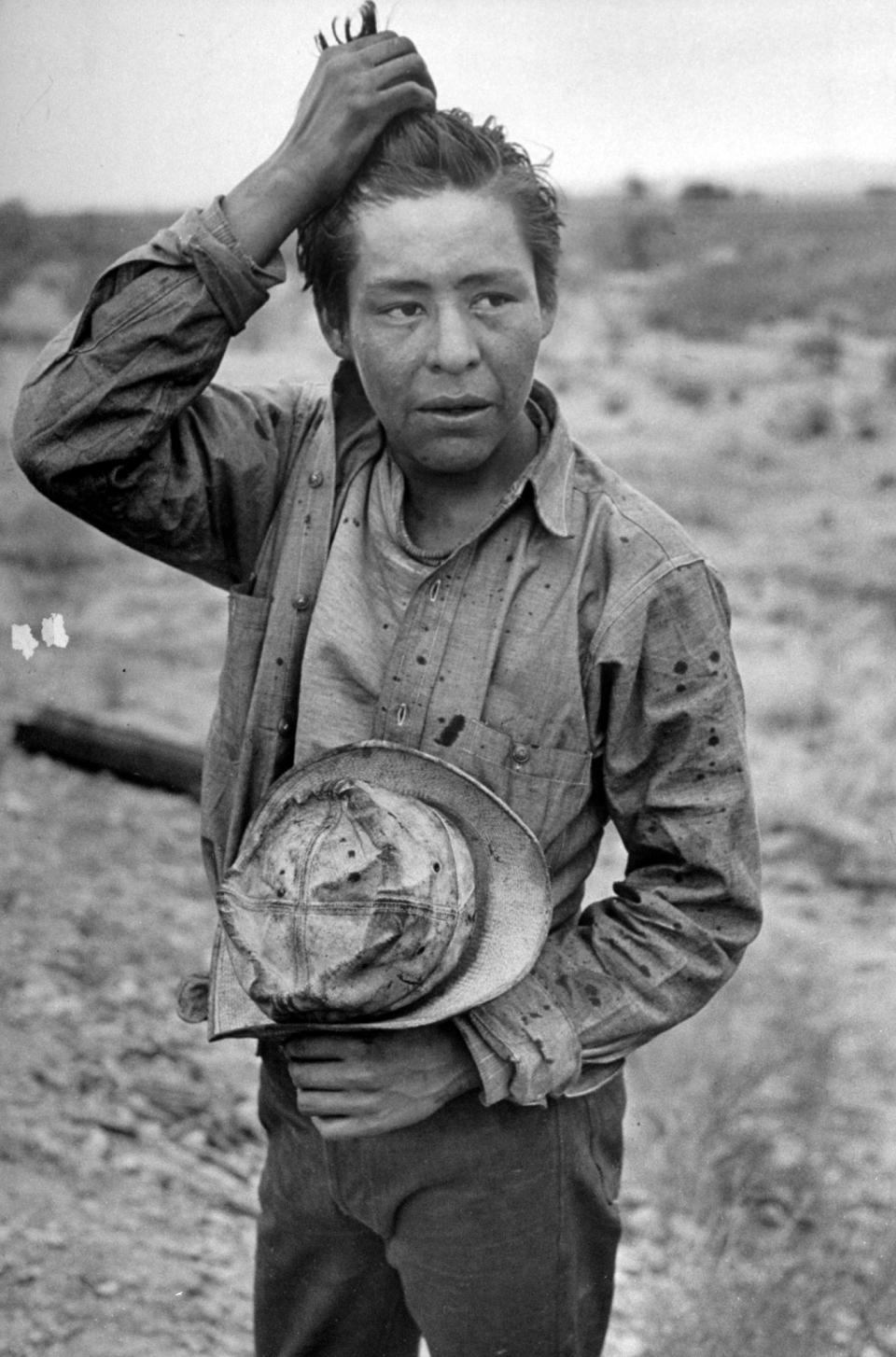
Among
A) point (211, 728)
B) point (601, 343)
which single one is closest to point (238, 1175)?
point (211, 728)

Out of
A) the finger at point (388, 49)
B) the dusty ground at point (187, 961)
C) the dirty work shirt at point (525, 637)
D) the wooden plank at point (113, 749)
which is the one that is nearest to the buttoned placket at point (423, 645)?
the dirty work shirt at point (525, 637)

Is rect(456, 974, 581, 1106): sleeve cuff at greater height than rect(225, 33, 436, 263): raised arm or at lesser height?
lesser

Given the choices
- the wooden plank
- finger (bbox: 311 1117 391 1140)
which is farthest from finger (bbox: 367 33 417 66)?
the wooden plank

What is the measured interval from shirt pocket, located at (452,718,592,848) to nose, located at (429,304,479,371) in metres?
0.43

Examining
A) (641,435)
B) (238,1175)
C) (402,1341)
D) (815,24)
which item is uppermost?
(815,24)

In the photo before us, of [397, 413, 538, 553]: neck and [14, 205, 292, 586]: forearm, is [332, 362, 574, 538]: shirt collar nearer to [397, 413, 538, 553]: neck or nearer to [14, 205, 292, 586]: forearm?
[397, 413, 538, 553]: neck

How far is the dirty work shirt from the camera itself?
5.88 feet

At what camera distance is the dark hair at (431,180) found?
1.80m

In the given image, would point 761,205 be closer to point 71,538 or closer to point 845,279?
point 845,279

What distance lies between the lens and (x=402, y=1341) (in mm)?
2238

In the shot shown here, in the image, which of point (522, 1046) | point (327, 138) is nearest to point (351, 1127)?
point (522, 1046)

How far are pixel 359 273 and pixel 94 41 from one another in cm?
156

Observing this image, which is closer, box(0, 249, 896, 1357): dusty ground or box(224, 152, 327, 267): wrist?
box(224, 152, 327, 267): wrist

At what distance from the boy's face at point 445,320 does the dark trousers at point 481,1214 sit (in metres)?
0.85
